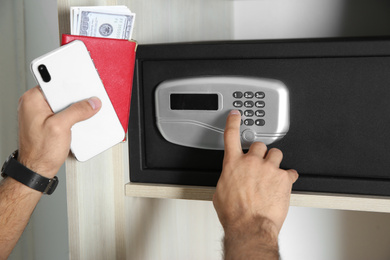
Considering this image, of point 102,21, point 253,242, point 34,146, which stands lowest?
point 253,242

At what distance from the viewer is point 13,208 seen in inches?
21.9

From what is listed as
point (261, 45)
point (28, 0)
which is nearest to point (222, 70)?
point (261, 45)

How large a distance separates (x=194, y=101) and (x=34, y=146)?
0.74 ft

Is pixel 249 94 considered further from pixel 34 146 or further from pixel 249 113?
pixel 34 146

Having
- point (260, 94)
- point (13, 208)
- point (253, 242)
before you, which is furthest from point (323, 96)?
point (13, 208)

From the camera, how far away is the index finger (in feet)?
1.79

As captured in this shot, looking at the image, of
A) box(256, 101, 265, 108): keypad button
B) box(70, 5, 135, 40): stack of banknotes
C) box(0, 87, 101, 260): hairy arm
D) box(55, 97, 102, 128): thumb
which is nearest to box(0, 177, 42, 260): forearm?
box(0, 87, 101, 260): hairy arm

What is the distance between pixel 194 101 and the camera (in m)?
0.58

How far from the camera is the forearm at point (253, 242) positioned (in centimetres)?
50

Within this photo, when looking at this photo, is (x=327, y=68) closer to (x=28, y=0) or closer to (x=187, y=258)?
(x=187, y=258)

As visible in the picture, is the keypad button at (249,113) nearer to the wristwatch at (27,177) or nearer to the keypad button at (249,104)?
the keypad button at (249,104)

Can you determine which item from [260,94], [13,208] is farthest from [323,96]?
[13,208]

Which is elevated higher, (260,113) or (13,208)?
(260,113)

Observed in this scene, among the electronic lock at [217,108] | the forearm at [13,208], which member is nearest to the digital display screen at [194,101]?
the electronic lock at [217,108]
